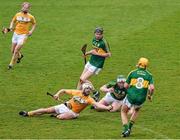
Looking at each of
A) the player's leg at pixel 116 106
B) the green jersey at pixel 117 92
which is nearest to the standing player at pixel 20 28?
the green jersey at pixel 117 92

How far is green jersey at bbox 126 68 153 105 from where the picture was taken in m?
19.3

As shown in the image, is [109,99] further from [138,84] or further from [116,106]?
[138,84]

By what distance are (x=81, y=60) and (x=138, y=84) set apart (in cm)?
1090

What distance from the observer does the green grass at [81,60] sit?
2028 cm

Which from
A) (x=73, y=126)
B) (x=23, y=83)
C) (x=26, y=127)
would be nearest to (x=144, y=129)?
(x=73, y=126)

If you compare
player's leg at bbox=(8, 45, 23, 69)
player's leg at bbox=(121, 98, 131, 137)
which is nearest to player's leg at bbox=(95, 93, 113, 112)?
player's leg at bbox=(121, 98, 131, 137)

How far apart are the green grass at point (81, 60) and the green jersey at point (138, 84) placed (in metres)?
1.03

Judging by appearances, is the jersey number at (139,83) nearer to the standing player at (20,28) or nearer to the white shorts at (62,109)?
the white shorts at (62,109)

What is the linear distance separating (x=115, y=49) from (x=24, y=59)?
4.45m

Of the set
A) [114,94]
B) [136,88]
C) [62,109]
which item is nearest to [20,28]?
[114,94]

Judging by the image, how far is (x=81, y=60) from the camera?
3005 cm

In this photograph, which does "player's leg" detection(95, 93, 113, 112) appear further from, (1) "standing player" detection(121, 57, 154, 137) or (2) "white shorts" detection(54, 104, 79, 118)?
(1) "standing player" detection(121, 57, 154, 137)

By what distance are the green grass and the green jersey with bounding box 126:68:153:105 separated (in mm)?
1026

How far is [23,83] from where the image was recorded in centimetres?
2589
